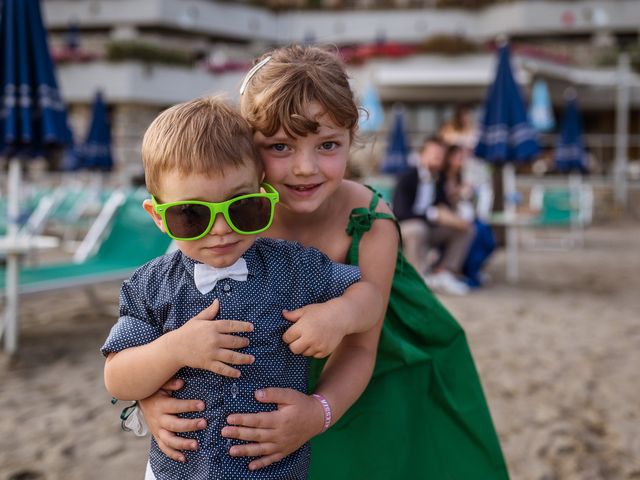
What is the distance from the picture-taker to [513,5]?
2470cm

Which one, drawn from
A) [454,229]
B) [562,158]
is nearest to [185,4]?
[562,158]

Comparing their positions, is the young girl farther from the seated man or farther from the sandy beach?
the seated man

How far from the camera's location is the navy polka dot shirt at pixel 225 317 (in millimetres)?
1131

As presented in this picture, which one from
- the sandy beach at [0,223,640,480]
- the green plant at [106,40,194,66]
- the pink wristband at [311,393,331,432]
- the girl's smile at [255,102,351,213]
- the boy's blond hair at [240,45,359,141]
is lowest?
the sandy beach at [0,223,640,480]

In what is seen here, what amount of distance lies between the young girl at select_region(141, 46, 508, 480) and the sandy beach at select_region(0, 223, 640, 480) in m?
1.00

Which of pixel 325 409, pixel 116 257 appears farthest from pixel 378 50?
pixel 325 409

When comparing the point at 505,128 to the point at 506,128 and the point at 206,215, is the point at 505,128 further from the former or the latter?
the point at 206,215

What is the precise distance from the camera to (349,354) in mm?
1355

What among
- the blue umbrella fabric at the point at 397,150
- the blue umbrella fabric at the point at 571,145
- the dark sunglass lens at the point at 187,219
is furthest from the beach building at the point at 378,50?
the dark sunglass lens at the point at 187,219

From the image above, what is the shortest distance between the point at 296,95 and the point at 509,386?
8.78 ft

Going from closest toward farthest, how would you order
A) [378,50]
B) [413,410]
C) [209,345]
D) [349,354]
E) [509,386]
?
1. [209,345]
2. [349,354]
3. [413,410]
4. [509,386]
5. [378,50]

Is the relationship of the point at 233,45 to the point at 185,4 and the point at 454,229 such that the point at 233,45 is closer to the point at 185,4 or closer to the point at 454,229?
the point at 185,4

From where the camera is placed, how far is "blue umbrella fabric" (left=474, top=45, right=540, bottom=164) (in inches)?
267

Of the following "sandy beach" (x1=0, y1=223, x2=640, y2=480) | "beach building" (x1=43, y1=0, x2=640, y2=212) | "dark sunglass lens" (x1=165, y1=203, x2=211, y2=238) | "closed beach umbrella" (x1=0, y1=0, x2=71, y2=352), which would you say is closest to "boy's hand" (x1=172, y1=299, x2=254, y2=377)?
"dark sunglass lens" (x1=165, y1=203, x2=211, y2=238)
